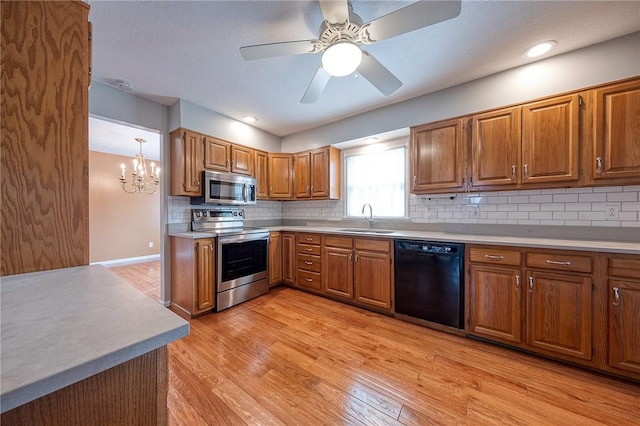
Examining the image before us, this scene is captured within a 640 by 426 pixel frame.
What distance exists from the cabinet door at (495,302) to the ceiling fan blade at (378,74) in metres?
1.74

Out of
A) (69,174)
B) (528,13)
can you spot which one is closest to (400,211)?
(528,13)

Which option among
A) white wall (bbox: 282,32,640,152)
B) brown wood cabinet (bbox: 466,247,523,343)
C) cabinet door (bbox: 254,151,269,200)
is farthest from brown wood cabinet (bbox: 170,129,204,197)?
brown wood cabinet (bbox: 466,247,523,343)

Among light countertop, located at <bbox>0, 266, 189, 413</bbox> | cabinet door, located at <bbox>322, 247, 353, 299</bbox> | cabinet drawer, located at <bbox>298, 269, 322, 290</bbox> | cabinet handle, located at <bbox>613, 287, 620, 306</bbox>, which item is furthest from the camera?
cabinet drawer, located at <bbox>298, 269, 322, 290</bbox>

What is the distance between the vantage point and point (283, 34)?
1.89 m

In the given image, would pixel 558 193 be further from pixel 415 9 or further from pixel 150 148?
pixel 150 148

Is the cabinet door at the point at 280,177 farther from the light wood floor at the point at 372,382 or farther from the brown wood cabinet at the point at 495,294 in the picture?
the brown wood cabinet at the point at 495,294

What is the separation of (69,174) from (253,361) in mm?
1705

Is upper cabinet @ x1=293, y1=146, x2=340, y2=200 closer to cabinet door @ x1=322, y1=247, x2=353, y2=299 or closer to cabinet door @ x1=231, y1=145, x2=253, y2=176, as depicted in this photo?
cabinet door @ x1=231, y1=145, x2=253, y2=176

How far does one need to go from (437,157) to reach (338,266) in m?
1.72

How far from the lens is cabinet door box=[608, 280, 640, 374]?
164 cm

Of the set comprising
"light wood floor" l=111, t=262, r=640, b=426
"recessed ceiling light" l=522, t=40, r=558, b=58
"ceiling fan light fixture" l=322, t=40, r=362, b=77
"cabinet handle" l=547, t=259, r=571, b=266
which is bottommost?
"light wood floor" l=111, t=262, r=640, b=426

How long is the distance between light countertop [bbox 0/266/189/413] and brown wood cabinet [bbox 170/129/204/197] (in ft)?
7.58

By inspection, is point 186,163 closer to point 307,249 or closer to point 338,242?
point 307,249

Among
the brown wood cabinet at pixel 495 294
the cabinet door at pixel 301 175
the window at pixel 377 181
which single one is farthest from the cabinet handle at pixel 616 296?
the cabinet door at pixel 301 175
